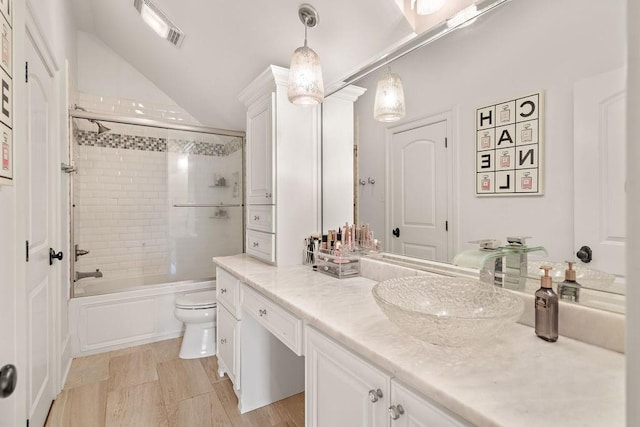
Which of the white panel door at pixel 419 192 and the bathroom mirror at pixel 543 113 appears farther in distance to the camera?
the white panel door at pixel 419 192

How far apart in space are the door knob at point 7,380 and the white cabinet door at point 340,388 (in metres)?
0.75

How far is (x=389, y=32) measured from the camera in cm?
156

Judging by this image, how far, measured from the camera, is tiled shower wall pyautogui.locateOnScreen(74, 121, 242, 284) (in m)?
3.01

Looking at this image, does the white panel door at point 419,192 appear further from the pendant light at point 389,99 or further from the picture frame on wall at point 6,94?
the picture frame on wall at point 6,94

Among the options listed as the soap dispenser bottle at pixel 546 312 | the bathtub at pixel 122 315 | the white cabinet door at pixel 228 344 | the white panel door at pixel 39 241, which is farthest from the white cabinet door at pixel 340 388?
the bathtub at pixel 122 315

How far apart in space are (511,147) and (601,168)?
27 centimetres

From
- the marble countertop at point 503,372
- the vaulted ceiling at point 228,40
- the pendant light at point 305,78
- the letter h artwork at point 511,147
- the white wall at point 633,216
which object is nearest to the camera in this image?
the white wall at point 633,216

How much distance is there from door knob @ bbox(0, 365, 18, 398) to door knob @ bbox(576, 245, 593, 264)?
56.2 inches

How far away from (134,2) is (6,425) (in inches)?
102

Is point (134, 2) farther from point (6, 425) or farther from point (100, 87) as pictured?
point (6, 425)

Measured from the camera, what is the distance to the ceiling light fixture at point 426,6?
4.40ft

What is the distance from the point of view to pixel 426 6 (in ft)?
4.54

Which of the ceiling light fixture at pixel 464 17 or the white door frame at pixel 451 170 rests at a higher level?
the ceiling light fixture at pixel 464 17

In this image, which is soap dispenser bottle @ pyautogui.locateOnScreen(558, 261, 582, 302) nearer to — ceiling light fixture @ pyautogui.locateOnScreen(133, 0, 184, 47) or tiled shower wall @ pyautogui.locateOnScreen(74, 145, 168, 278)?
ceiling light fixture @ pyautogui.locateOnScreen(133, 0, 184, 47)
